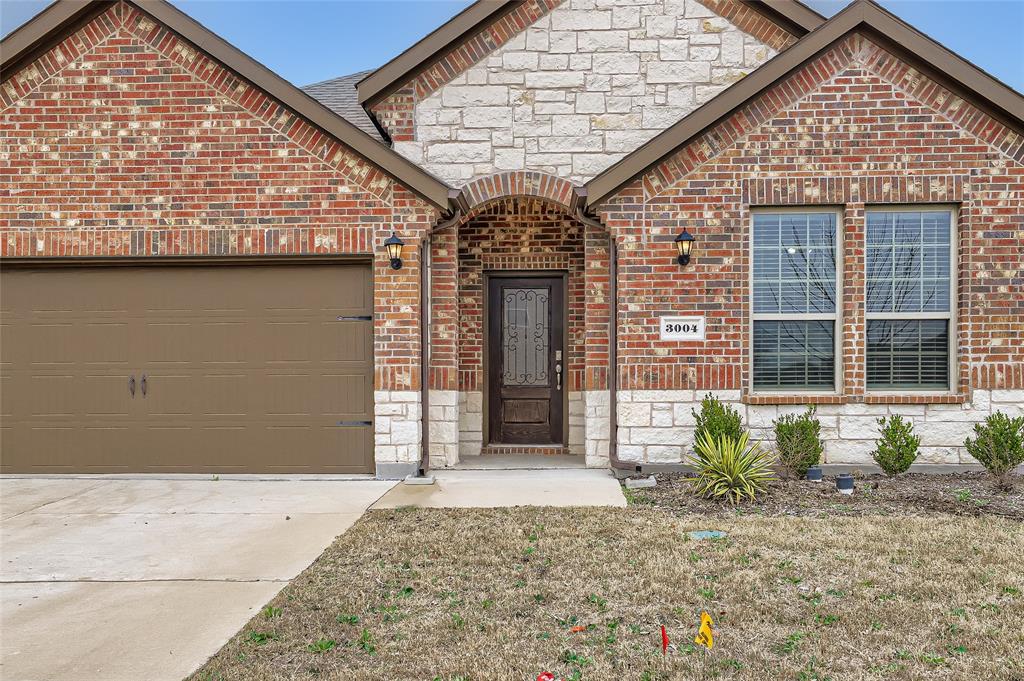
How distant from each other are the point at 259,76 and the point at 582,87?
385cm

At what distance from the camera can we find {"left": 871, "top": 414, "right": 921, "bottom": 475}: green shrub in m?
7.42

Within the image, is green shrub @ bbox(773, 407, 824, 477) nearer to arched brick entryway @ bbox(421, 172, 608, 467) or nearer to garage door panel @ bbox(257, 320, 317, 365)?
arched brick entryway @ bbox(421, 172, 608, 467)

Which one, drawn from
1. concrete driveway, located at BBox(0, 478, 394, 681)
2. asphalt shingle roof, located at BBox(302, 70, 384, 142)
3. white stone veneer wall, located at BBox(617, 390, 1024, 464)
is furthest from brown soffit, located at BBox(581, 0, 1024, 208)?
concrete driveway, located at BBox(0, 478, 394, 681)

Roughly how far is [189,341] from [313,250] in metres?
1.85

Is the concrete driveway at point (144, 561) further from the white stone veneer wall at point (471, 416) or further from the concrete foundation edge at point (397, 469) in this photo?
the white stone veneer wall at point (471, 416)

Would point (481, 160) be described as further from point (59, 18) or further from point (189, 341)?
point (59, 18)

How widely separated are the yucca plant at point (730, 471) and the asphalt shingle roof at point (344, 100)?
6337 mm

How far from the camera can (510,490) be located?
7559 millimetres

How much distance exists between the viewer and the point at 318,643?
3801 millimetres

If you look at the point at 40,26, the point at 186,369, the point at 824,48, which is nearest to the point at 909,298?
the point at 824,48

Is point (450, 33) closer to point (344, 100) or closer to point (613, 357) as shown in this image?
point (344, 100)

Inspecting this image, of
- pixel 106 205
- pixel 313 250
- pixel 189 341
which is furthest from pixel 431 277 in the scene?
pixel 106 205

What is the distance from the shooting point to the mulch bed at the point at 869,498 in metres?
6.43

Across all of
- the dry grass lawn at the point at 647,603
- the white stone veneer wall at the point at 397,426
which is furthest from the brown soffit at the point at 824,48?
the dry grass lawn at the point at 647,603
